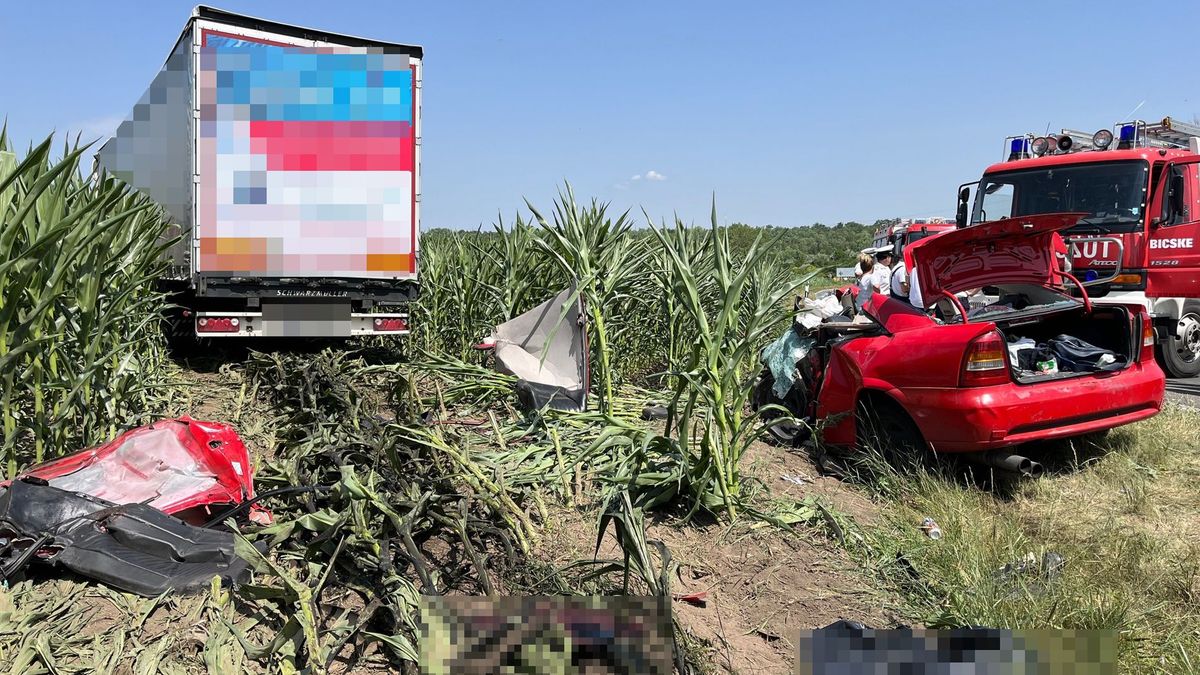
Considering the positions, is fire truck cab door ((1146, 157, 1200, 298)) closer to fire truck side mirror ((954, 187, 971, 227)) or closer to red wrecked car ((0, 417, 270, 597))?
fire truck side mirror ((954, 187, 971, 227))

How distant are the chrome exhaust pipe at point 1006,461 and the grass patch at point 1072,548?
7.1 inches

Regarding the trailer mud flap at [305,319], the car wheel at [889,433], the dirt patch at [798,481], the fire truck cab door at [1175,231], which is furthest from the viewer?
the fire truck cab door at [1175,231]

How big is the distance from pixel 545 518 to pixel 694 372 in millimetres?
985

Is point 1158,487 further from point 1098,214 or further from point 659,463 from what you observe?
point 1098,214

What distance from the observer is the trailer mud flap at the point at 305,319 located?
310 inches

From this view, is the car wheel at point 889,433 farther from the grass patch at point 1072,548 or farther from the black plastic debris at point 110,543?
the black plastic debris at point 110,543

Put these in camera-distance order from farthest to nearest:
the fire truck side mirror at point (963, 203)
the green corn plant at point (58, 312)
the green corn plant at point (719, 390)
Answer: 1. the fire truck side mirror at point (963, 203)
2. the green corn plant at point (719, 390)
3. the green corn plant at point (58, 312)

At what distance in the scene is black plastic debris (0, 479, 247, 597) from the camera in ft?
9.60

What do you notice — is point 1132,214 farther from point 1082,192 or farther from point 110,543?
point 110,543

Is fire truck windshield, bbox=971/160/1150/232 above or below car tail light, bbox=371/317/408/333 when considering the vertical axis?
above

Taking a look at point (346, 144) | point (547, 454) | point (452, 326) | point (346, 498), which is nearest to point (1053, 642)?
point (346, 498)

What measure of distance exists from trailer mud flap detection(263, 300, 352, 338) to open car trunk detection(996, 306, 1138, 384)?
5.70m

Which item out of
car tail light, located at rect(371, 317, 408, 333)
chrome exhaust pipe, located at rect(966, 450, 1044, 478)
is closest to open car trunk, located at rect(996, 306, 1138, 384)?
chrome exhaust pipe, located at rect(966, 450, 1044, 478)

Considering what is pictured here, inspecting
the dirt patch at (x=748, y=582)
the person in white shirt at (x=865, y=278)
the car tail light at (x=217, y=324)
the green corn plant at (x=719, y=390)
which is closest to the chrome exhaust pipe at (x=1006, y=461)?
the dirt patch at (x=748, y=582)
